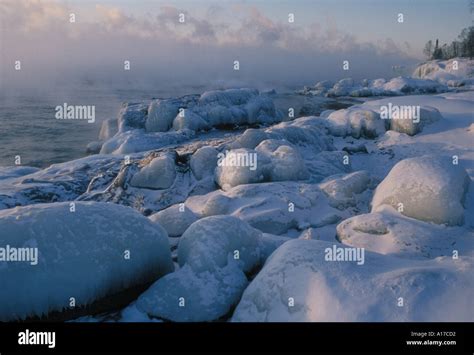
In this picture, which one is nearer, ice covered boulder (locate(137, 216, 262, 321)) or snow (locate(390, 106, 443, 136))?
ice covered boulder (locate(137, 216, 262, 321))

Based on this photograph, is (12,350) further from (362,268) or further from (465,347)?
(465,347)

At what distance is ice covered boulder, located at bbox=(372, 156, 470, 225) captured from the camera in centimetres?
707

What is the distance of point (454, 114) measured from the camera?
1584cm

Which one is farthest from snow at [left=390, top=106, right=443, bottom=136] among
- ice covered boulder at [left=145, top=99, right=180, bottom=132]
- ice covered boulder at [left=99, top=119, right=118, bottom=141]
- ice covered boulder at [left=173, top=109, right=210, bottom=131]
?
ice covered boulder at [left=99, top=119, right=118, bottom=141]

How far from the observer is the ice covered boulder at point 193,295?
483 centimetres

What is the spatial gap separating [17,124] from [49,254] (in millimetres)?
32634

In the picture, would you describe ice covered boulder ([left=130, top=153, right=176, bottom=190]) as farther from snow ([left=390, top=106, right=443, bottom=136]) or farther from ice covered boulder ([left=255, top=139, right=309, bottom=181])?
snow ([left=390, top=106, right=443, bottom=136])

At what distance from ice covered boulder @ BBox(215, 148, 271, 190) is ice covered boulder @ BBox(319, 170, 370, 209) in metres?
1.65

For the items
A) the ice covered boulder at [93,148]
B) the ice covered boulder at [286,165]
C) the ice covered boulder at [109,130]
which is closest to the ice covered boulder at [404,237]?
the ice covered boulder at [286,165]

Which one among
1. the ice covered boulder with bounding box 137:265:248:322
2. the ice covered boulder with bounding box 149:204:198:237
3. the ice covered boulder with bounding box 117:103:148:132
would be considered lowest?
the ice covered boulder with bounding box 137:265:248:322

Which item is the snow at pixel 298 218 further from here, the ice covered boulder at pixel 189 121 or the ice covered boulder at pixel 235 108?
the ice covered boulder at pixel 235 108

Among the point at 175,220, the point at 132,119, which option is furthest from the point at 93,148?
the point at 175,220

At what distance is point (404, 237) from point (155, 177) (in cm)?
699

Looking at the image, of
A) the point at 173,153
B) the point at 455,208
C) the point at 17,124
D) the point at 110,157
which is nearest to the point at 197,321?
the point at 455,208
